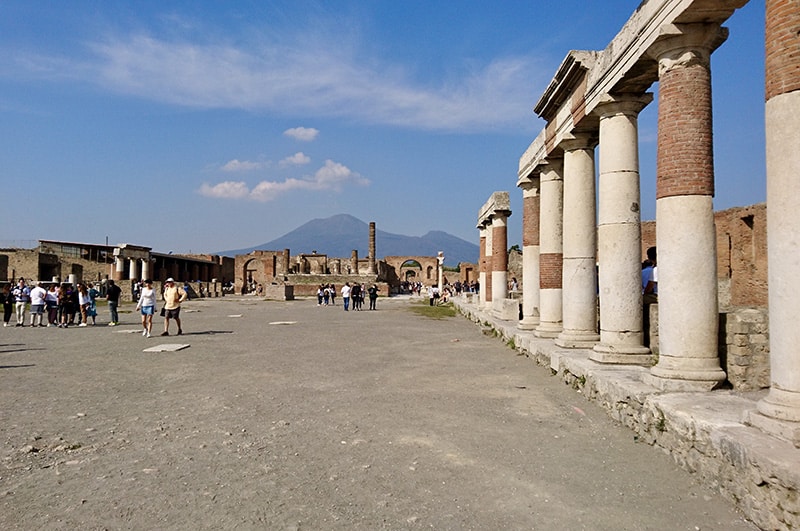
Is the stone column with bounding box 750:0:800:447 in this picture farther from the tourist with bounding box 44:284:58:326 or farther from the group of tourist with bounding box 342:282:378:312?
the group of tourist with bounding box 342:282:378:312

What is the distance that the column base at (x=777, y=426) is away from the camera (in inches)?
157

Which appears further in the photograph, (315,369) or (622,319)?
(315,369)

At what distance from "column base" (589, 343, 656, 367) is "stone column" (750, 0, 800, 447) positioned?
329 cm

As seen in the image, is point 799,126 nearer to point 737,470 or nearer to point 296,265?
point 737,470

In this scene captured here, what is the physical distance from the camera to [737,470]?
398 cm

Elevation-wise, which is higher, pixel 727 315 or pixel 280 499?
pixel 727 315

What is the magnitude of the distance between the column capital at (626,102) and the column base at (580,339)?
12.3 feet

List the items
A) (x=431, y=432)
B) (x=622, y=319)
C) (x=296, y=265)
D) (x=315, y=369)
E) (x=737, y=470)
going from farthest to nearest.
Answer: (x=296, y=265), (x=315, y=369), (x=622, y=319), (x=431, y=432), (x=737, y=470)

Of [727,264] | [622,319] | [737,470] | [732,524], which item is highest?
[727,264]

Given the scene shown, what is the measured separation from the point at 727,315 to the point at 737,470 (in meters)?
2.57

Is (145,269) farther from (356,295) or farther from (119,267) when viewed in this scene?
(356,295)

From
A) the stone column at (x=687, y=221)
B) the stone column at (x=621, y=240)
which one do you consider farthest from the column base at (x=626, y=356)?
the stone column at (x=687, y=221)

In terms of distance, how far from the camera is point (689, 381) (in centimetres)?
594

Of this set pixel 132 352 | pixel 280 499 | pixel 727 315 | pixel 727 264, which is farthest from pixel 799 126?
pixel 727 264
